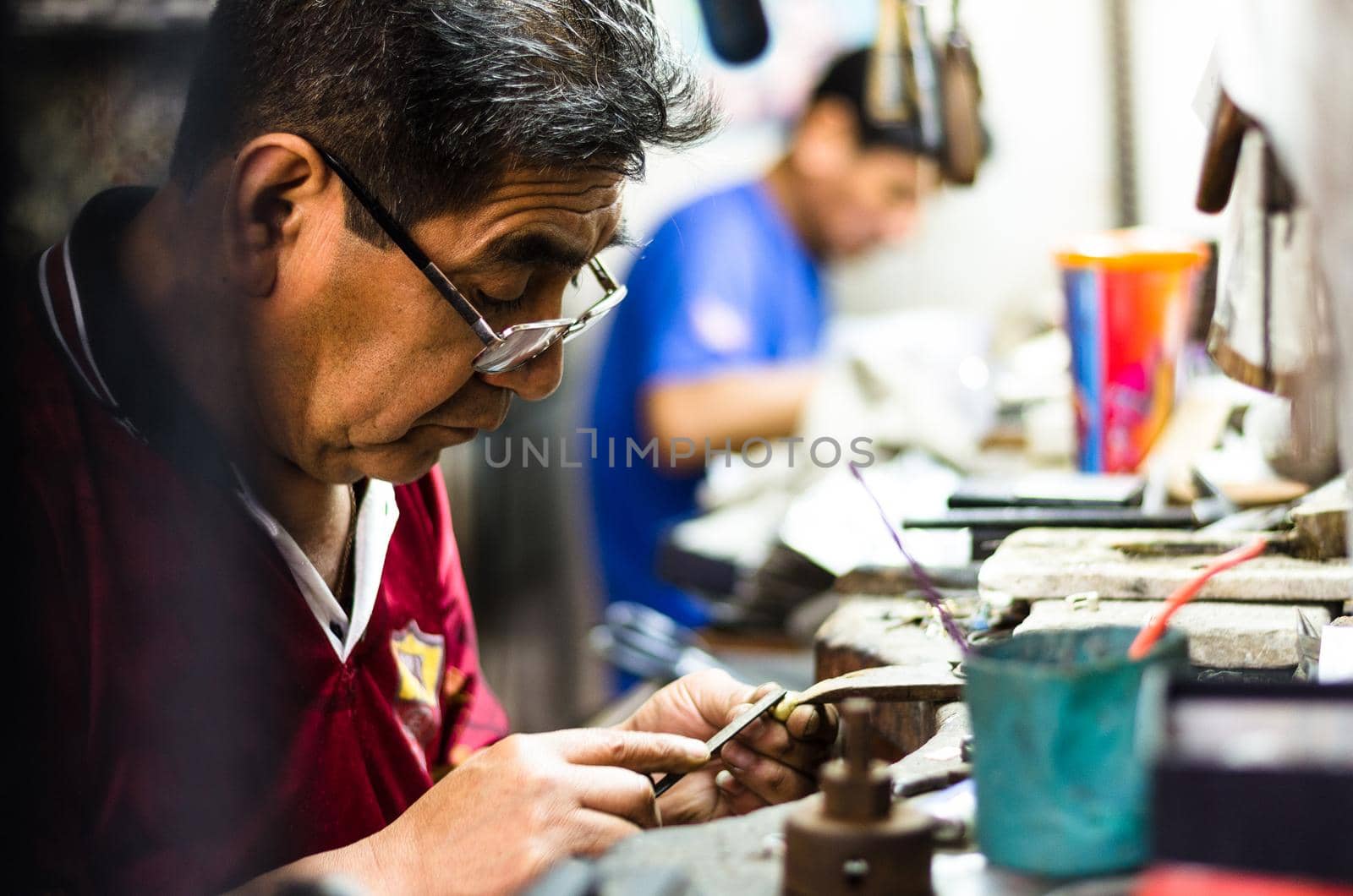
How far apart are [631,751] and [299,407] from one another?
20.8 inches

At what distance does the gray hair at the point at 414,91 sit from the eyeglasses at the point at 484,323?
0.01 meters

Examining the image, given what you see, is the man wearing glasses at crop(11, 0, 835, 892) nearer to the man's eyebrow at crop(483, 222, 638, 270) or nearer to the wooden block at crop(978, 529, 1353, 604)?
the man's eyebrow at crop(483, 222, 638, 270)

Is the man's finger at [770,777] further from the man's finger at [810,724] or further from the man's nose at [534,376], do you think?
the man's nose at [534,376]

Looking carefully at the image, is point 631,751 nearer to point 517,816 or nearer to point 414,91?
point 517,816

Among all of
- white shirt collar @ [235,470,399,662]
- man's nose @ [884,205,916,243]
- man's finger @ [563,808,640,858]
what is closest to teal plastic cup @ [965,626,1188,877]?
man's finger @ [563,808,640,858]

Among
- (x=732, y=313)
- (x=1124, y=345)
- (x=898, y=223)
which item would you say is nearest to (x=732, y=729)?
(x=1124, y=345)

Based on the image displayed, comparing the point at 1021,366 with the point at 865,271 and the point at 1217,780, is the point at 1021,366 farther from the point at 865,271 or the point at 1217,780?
the point at 1217,780

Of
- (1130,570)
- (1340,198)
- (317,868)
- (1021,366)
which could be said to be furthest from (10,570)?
(1021,366)

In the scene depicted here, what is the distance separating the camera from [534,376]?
1502mm

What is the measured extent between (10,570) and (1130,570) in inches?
44.5

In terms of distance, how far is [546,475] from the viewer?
15.8 feet

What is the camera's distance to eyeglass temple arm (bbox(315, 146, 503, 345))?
1333mm

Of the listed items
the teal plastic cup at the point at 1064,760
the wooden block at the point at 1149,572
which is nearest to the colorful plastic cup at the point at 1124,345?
the wooden block at the point at 1149,572

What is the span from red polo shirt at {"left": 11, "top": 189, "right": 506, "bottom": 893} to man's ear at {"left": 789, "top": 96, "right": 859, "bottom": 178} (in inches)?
100
